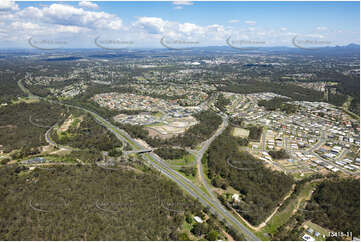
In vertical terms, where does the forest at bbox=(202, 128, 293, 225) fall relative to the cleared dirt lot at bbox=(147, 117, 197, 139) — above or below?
below

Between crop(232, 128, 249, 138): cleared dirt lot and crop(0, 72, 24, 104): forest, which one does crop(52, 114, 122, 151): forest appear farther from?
crop(0, 72, 24, 104): forest

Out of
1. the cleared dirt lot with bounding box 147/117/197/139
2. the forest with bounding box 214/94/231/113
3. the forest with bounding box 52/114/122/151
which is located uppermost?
the forest with bounding box 214/94/231/113

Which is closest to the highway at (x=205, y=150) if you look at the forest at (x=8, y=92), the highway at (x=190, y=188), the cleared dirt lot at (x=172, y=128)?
the highway at (x=190, y=188)

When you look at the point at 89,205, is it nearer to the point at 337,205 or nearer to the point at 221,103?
the point at 337,205

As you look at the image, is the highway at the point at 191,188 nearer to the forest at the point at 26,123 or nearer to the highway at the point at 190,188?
the highway at the point at 190,188

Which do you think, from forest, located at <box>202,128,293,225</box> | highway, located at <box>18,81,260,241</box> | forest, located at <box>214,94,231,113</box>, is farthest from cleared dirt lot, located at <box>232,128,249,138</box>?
forest, located at <box>214,94,231,113</box>

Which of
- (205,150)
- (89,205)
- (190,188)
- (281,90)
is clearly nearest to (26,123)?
(89,205)
